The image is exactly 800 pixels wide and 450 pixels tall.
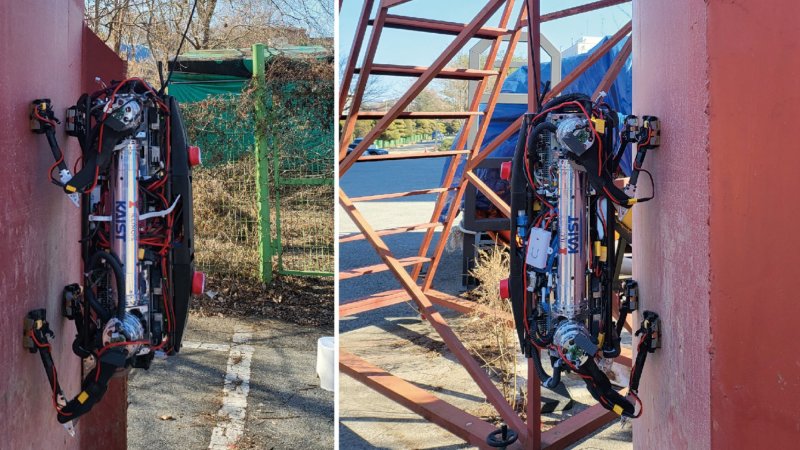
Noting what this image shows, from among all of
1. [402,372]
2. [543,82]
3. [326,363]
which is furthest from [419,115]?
[543,82]

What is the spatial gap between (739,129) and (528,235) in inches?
38.5

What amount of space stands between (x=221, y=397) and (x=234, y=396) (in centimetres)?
9

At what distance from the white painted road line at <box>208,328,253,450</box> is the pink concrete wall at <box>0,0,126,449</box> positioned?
164cm

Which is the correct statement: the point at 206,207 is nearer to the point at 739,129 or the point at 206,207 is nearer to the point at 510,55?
the point at 510,55

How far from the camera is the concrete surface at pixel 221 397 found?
471cm

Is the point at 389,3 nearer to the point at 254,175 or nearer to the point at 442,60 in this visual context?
the point at 442,60

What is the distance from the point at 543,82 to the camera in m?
8.97

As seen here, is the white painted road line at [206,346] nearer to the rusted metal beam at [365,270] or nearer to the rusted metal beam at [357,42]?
the rusted metal beam at [365,270]

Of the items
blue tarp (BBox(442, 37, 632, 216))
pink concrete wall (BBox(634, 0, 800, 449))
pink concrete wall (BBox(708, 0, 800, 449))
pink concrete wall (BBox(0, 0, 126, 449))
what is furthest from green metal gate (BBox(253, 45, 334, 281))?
pink concrete wall (BBox(708, 0, 800, 449))

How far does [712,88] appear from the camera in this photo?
2090 millimetres

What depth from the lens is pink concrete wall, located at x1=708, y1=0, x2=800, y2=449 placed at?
199 cm

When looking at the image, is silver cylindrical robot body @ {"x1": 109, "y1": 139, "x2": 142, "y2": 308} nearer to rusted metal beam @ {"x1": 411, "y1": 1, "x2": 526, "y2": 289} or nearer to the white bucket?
the white bucket

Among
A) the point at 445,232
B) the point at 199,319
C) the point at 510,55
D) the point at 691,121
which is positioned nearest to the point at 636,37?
the point at 691,121

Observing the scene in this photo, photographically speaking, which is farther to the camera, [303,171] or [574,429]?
[303,171]
